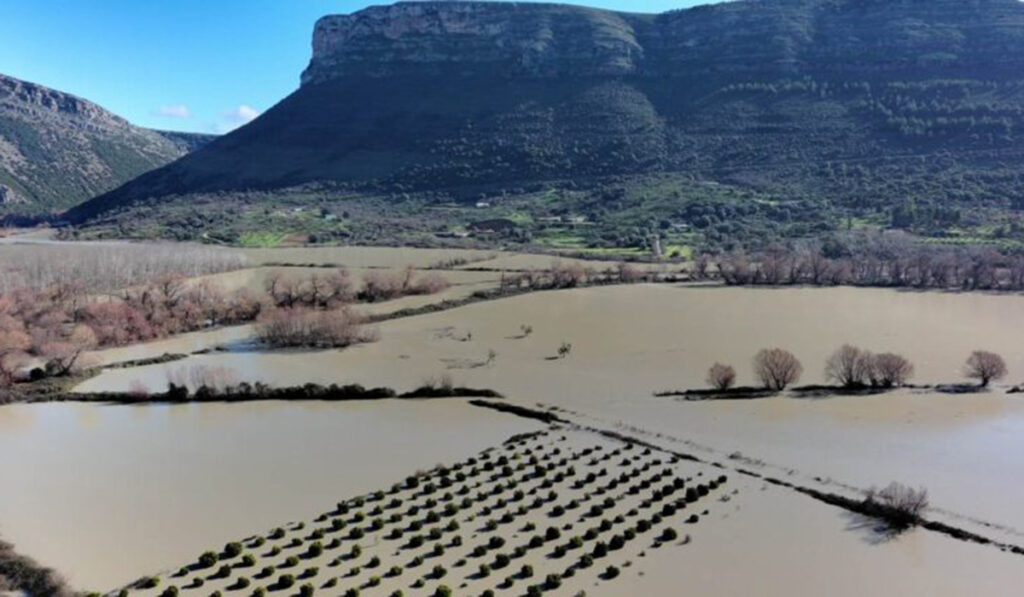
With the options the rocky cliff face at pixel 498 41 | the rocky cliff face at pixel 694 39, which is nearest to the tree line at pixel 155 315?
the rocky cliff face at pixel 694 39

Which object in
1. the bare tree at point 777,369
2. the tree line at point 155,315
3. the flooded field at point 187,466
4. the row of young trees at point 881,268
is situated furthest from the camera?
the row of young trees at point 881,268

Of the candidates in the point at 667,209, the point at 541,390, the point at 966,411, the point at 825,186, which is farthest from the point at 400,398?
the point at 825,186

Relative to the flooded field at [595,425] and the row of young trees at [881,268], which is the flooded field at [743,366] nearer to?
the flooded field at [595,425]

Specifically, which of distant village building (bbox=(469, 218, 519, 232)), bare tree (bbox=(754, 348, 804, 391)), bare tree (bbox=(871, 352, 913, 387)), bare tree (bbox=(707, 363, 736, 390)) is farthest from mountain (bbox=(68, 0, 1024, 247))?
bare tree (bbox=(707, 363, 736, 390))

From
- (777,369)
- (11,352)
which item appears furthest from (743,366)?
(11,352)

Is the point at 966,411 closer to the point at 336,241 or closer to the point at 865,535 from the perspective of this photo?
the point at 865,535

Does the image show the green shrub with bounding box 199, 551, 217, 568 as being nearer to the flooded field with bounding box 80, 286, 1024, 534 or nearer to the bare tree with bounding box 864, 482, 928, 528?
the flooded field with bounding box 80, 286, 1024, 534
